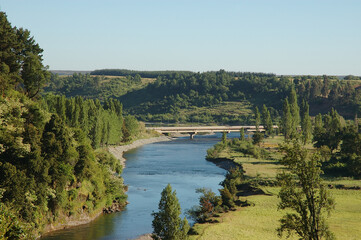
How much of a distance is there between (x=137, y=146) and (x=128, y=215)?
102464 millimetres

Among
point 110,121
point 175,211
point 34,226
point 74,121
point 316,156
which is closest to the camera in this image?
point 316,156

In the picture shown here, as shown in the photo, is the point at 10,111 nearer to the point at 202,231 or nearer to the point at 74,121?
the point at 202,231

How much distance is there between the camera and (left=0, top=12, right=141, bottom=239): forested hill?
177 feet

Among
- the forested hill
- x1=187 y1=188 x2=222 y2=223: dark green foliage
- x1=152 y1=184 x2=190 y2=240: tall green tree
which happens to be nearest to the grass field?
x1=187 y1=188 x2=222 y2=223: dark green foliage

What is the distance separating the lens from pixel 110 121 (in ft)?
452

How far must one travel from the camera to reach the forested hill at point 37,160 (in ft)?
177

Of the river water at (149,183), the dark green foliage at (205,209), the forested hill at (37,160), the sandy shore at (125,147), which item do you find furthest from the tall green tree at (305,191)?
the sandy shore at (125,147)

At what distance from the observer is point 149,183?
9306cm

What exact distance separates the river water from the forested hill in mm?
3185

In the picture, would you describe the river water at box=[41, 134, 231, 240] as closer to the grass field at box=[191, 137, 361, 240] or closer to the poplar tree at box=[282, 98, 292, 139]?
the grass field at box=[191, 137, 361, 240]

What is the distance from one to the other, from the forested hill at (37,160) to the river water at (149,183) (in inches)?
125

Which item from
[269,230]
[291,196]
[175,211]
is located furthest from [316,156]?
[269,230]

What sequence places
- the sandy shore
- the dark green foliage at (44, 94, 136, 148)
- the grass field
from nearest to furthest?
the grass field
the dark green foliage at (44, 94, 136, 148)
the sandy shore

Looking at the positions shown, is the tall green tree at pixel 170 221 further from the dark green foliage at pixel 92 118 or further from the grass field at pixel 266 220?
the dark green foliage at pixel 92 118
